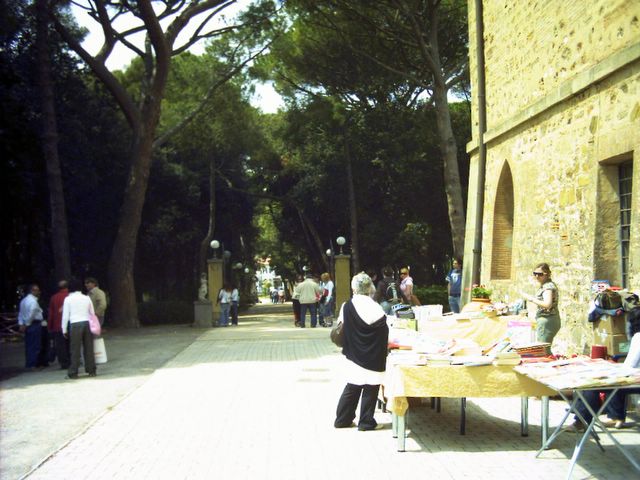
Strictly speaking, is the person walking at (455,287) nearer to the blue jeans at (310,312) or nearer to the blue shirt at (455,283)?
the blue shirt at (455,283)

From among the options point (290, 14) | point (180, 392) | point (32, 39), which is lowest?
point (180, 392)

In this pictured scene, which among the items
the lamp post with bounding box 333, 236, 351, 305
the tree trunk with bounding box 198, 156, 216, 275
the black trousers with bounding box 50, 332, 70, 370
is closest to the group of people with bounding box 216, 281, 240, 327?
the lamp post with bounding box 333, 236, 351, 305

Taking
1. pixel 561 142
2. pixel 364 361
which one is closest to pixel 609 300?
pixel 364 361

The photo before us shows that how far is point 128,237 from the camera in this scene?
25641 millimetres

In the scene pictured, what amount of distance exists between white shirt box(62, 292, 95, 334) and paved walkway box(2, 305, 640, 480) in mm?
1443

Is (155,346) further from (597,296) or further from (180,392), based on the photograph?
(597,296)

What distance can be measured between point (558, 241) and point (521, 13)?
14.7 feet

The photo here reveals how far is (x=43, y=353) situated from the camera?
48.3ft

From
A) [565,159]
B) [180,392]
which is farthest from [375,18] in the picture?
[180,392]

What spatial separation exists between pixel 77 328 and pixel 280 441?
6.59 metres

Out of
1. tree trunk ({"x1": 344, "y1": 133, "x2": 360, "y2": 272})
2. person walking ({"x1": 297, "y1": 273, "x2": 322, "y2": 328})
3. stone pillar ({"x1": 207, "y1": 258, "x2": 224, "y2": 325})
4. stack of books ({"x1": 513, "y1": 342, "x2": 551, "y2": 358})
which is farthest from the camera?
tree trunk ({"x1": 344, "y1": 133, "x2": 360, "y2": 272})

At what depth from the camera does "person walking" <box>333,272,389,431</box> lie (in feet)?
26.1

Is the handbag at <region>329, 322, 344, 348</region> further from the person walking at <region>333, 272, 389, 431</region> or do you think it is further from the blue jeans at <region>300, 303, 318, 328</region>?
the blue jeans at <region>300, 303, 318, 328</region>

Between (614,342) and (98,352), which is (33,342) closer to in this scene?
(98,352)
